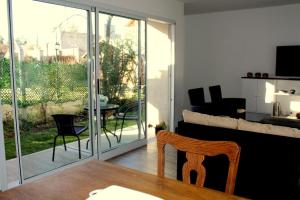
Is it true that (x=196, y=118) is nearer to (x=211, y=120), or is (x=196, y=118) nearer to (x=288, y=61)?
(x=211, y=120)

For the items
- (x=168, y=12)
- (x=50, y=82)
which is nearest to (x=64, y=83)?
(x=50, y=82)

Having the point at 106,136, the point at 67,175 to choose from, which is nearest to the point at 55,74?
the point at 106,136

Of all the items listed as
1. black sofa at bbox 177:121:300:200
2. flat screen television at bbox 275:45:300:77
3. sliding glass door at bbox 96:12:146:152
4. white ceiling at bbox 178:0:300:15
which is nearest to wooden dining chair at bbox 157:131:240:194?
black sofa at bbox 177:121:300:200

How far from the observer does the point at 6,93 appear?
114 inches

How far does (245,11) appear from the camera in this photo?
6.27 metres

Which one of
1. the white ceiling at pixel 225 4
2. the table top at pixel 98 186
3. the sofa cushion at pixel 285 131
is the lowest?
the table top at pixel 98 186

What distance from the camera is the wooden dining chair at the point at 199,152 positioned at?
1.36m

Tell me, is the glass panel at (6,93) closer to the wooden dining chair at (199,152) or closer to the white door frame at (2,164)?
the white door frame at (2,164)

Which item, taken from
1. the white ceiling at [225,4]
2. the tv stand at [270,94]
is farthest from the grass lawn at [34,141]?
the tv stand at [270,94]

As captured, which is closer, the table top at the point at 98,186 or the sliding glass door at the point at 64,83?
the table top at the point at 98,186

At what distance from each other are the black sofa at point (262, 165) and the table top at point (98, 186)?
1.38 metres

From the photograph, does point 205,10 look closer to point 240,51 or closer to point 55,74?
point 240,51

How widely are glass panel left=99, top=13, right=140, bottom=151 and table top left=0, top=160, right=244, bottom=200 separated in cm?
266

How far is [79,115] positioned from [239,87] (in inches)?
163
